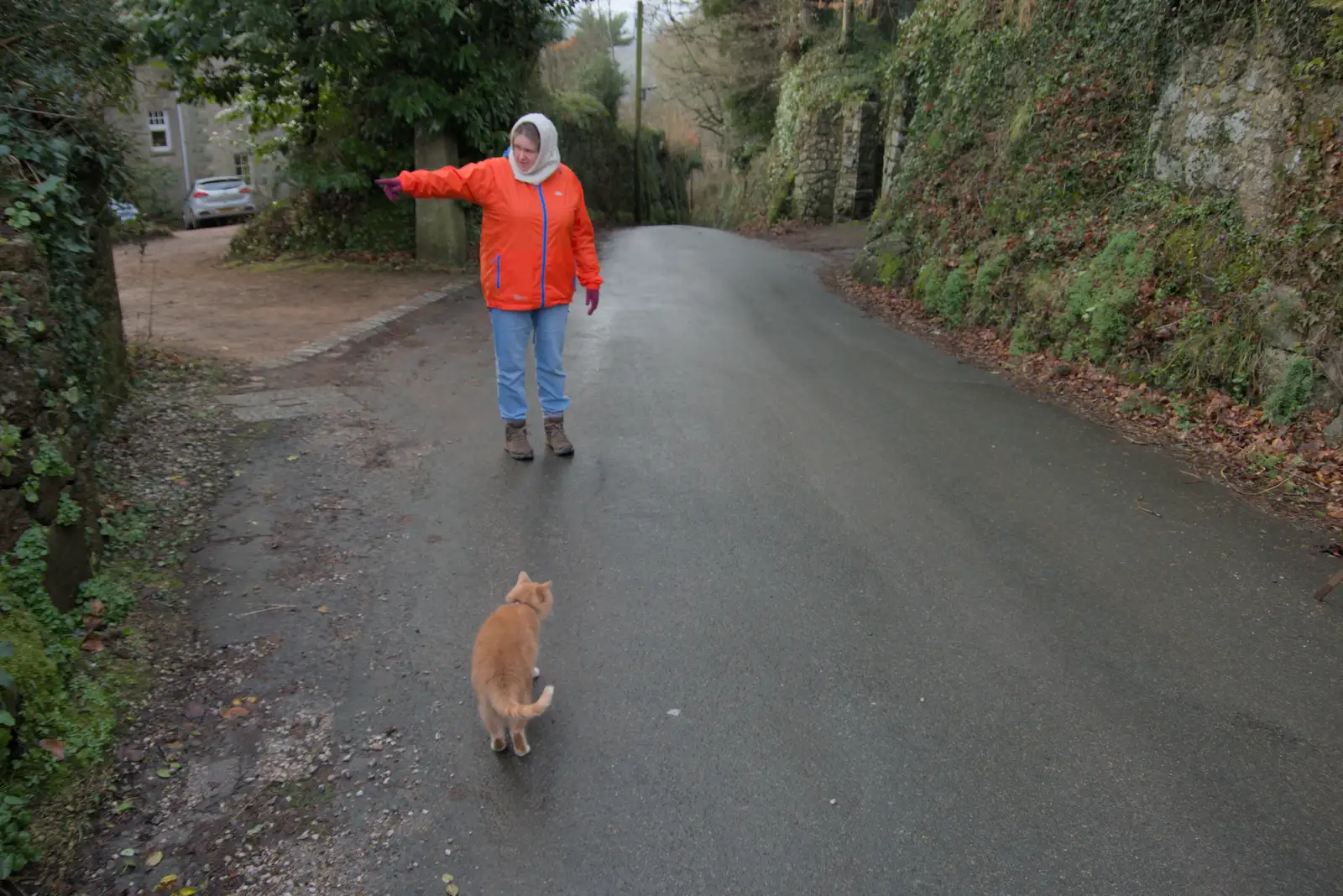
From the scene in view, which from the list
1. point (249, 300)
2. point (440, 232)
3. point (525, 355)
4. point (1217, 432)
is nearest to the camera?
point (525, 355)

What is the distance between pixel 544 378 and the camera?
611 centimetres

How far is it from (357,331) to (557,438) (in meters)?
4.69

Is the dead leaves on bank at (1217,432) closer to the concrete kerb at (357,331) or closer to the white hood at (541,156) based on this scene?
the white hood at (541,156)

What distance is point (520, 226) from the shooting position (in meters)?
5.49

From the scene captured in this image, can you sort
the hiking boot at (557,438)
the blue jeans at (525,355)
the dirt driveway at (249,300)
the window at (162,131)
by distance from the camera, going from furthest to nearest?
the window at (162,131) < the dirt driveway at (249,300) < the hiking boot at (557,438) < the blue jeans at (525,355)

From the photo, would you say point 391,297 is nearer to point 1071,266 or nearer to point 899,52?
point 1071,266

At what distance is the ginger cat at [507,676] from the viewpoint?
3.04 metres

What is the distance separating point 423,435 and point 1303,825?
5.41m

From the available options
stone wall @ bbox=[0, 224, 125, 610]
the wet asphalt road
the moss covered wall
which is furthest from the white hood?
the moss covered wall

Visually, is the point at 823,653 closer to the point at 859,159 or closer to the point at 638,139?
the point at 859,159

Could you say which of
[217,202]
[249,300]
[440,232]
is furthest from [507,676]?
[217,202]

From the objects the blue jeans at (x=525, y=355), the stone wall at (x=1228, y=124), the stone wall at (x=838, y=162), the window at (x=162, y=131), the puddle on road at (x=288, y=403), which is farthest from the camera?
the window at (x=162, y=131)

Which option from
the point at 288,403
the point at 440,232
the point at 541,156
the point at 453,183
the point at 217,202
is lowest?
the point at 288,403

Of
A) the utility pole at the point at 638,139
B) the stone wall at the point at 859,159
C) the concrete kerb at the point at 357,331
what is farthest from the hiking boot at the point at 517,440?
the utility pole at the point at 638,139
